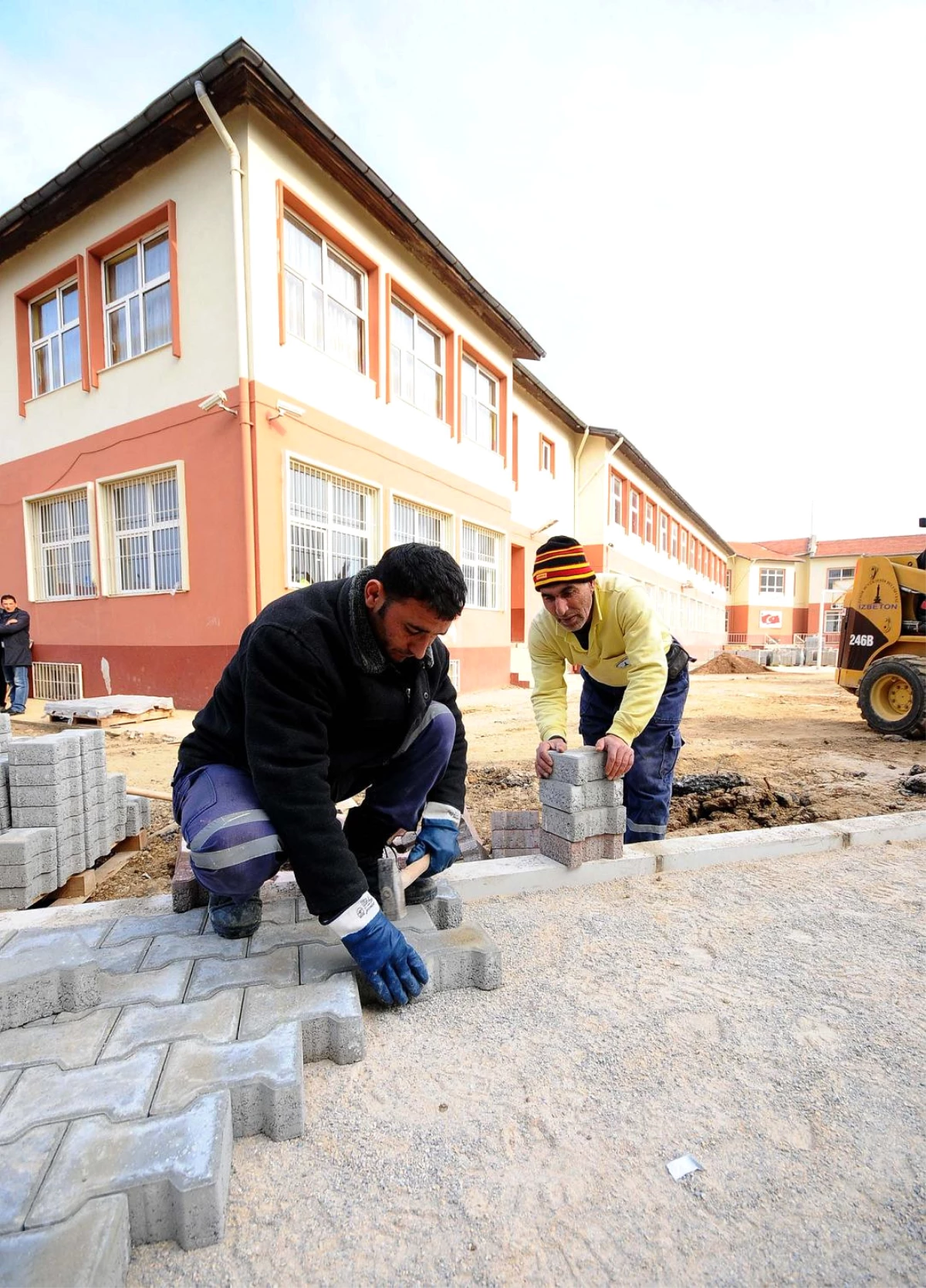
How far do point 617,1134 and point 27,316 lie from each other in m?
12.6

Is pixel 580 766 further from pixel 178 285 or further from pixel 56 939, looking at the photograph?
pixel 178 285

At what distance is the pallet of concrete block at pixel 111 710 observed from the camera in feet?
23.7

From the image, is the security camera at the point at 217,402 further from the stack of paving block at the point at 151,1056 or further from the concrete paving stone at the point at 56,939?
the concrete paving stone at the point at 56,939

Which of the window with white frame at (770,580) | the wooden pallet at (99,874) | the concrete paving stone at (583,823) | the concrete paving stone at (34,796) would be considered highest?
the window with white frame at (770,580)

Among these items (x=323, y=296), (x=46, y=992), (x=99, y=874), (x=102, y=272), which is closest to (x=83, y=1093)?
(x=46, y=992)

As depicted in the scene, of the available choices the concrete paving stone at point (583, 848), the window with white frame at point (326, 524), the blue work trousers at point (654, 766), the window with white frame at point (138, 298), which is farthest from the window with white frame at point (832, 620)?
the concrete paving stone at point (583, 848)

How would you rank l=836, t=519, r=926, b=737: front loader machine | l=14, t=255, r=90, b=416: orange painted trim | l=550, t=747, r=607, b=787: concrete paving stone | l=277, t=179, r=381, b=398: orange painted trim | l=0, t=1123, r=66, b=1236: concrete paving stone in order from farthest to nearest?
l=14, t=255, r=90, b=416: orange painted trim
l=277, t=179, r=381, b=398: orange painted trim
l=836, t=519, r=926, b=737: front loader machine
l=550, t=747, r=607, b=787: concrete paving stone
l=0, t=1123, r=66, b=1236: concrete paving stone

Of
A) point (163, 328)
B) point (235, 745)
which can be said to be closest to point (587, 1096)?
point (235, 745)

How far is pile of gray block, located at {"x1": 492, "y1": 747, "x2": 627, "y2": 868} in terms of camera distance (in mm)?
2631

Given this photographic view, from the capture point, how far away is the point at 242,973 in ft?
5.95

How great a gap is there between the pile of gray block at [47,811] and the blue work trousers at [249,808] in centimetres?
119

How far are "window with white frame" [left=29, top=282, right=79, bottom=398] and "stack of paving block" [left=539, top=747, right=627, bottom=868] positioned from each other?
9.93m

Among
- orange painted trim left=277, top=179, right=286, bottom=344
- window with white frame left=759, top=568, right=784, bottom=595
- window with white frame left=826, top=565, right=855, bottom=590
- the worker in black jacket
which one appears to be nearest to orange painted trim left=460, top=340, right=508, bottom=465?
orange painted trim left=277, top=179, right=286, bottom=344

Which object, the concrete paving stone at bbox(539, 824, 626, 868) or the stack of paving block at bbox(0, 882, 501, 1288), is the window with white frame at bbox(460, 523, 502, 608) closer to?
the concrete paving stone at bbox(539, 824, 626, 868)
